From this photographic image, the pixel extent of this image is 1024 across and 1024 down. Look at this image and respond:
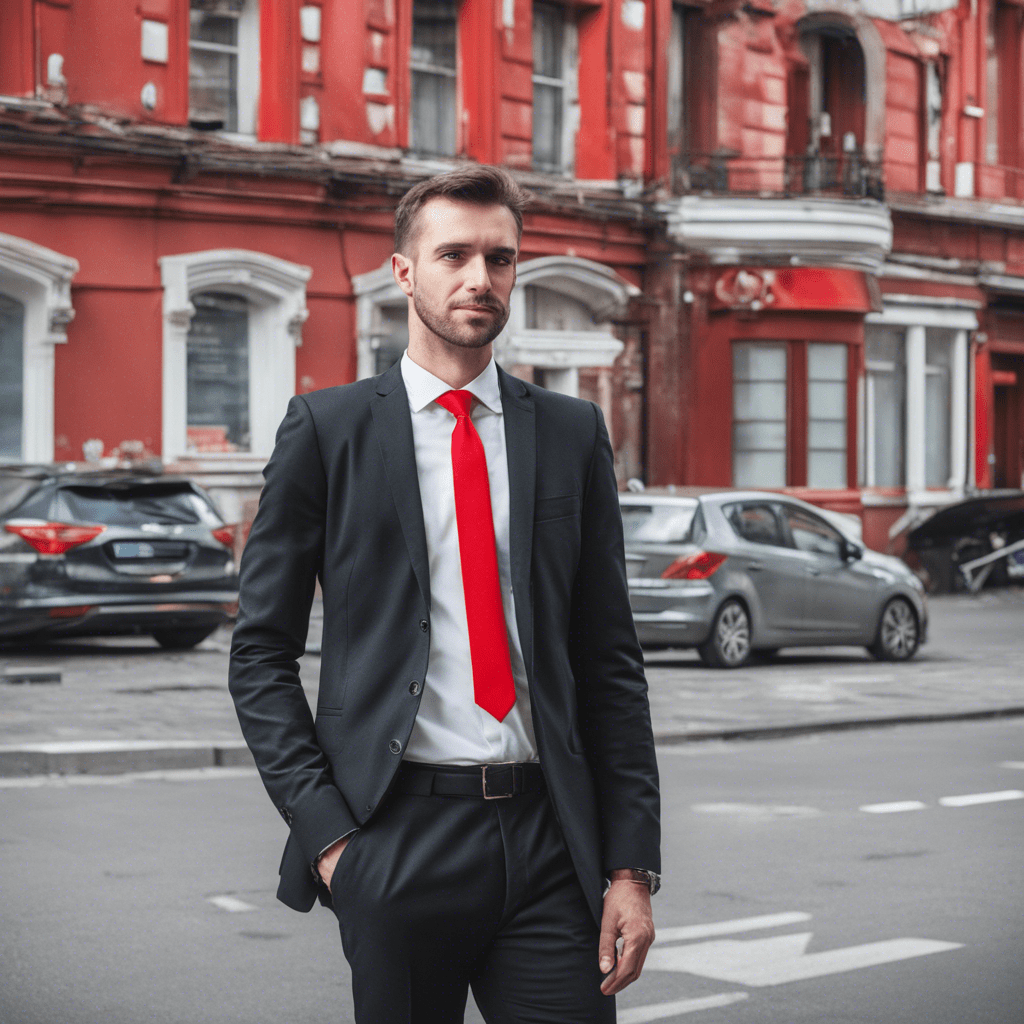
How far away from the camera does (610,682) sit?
3.21 metres

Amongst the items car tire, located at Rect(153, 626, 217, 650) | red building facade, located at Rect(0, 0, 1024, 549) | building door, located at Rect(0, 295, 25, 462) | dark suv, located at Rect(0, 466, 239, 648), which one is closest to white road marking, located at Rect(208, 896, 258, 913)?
dark suv, located at Rect(0, 466, 239, 648)

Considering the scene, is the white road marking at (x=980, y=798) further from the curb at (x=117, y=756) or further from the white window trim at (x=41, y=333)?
the white window trim at (x=41, y=333)

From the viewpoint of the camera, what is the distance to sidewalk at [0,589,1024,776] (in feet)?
34.7

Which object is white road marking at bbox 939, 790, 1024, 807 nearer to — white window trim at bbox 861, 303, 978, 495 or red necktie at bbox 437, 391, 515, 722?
red necktie at bbox 437, 391, 515, 722

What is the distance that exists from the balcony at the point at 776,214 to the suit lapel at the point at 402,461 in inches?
901

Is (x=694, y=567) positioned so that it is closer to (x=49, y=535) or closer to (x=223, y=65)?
(x=49, y=535)

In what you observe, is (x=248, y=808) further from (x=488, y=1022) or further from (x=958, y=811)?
(x=488, y=1022)

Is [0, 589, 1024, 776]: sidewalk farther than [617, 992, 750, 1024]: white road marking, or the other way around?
[0, 589, 1024, 776]: sidewalk

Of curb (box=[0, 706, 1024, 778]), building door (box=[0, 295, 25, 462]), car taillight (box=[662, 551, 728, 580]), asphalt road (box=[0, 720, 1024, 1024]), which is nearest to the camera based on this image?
asphalt road (box=[0, 720, 1024, 1024])

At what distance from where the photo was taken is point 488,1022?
3148 millimetres

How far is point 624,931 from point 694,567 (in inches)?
525

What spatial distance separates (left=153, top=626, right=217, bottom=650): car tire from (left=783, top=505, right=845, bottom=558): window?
210 inches

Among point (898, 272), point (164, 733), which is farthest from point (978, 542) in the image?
point (164, 733)

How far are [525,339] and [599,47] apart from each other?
14.2 ft
